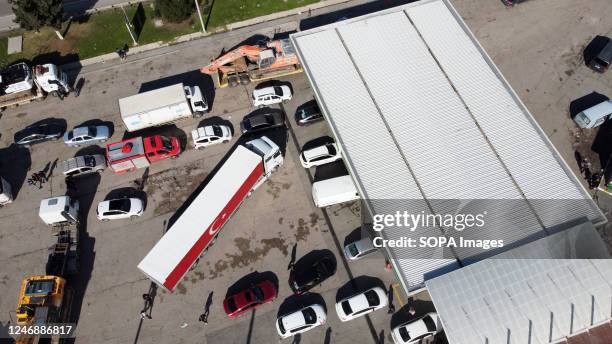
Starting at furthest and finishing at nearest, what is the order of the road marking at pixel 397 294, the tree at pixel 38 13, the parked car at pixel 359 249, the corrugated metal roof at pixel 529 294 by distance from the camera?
the tree at pixel 38 13
the parked car at pixel 359 249
the road marking at pixel 397 294
the corrugated metal roof at pixel 529 294

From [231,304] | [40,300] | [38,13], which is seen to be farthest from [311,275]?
[38,13]

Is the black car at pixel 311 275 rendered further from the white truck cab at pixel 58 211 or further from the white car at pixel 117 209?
the white truck cab at pixel 58 211

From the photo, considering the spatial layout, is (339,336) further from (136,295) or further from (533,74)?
(533,74)

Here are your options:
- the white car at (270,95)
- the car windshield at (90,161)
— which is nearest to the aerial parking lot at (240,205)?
the white car at (270,95)

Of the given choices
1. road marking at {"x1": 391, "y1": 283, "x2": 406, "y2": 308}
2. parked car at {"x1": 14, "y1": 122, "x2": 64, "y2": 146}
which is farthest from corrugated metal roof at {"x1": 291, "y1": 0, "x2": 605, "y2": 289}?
parked car at {"x1": 14, "y1": 122, "x2": 64, "y2": 146}

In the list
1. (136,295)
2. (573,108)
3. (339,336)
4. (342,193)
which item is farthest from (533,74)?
(136,295)

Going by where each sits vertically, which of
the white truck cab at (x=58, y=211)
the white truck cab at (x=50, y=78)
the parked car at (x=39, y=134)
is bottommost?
the white truck cab at (x=58, y=211)

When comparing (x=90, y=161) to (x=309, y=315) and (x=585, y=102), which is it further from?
(x=585, y=102)
